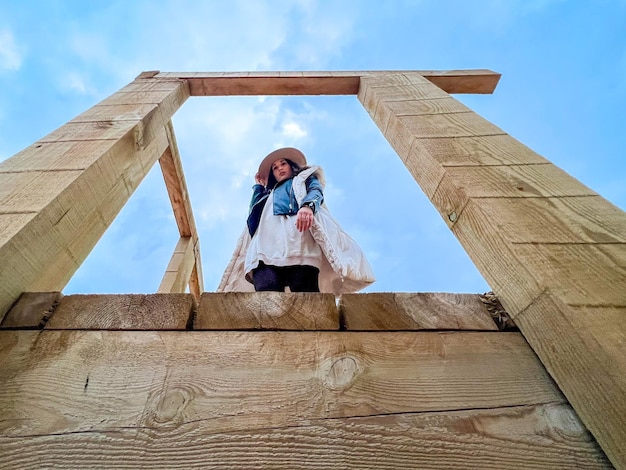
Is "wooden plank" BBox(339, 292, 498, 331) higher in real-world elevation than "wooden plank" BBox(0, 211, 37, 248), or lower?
lower

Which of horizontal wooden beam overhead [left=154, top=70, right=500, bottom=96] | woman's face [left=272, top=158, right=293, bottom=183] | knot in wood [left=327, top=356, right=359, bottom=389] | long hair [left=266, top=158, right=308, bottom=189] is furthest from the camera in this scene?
horizontal wooden beam overhead [left=154, top=70, right=500, bottom=96]

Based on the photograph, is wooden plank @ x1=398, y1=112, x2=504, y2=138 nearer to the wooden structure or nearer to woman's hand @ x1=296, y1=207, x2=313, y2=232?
the wooden structure

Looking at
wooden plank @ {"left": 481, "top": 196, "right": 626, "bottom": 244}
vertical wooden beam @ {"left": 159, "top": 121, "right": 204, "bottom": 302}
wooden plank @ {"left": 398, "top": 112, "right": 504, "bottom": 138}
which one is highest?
vertical wooden beam @ {"left": 159, "top": 121, "right": 204, "bottom": 302}

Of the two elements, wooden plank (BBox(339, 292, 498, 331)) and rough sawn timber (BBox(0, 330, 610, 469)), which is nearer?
rough sawn timber (BBox(0, 330, 610, 469))

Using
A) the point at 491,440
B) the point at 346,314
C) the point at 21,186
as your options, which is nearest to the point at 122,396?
the point at 346,314

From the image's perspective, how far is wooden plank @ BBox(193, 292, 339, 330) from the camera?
4.66 ft

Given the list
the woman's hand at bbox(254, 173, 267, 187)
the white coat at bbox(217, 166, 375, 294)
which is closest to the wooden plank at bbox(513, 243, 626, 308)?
the white coat at bbox(217, 166, 375, 294)

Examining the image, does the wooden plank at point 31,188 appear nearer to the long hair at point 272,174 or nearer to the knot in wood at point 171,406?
the knot in wood at point 171,406

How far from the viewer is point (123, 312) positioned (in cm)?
148

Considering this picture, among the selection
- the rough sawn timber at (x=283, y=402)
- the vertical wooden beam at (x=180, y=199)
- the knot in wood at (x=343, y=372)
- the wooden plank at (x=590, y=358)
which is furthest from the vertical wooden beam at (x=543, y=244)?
the vertical wooden beam at (x=180, y=199)

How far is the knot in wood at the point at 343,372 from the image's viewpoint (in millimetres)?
1220

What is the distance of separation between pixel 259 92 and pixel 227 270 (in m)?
2.42

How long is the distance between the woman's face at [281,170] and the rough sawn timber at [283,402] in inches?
101

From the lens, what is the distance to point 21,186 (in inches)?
71.9
